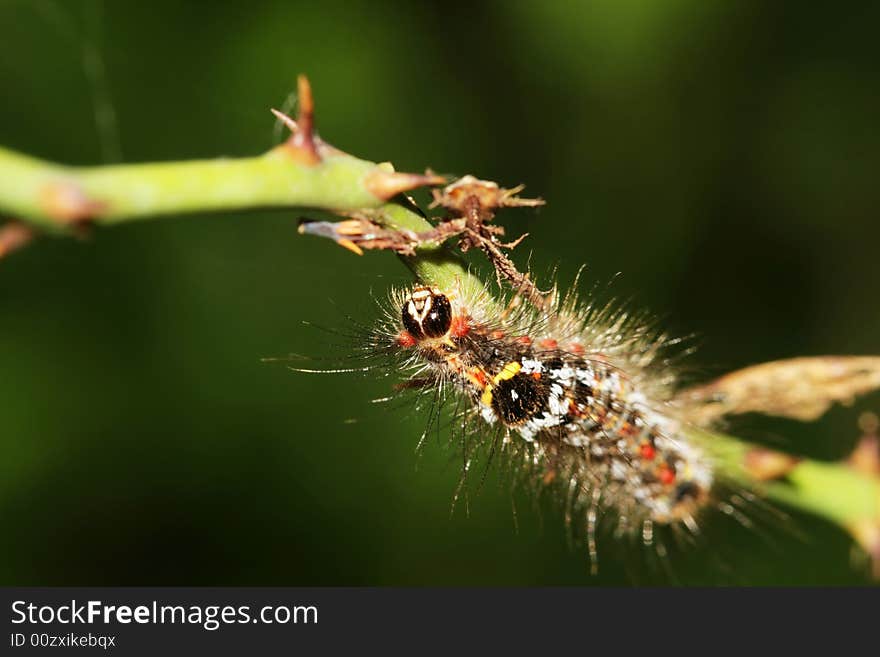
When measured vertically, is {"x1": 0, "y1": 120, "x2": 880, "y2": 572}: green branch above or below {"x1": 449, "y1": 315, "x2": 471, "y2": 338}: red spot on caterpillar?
below

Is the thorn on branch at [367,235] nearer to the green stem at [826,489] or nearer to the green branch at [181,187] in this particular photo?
the green branch at [181,187]

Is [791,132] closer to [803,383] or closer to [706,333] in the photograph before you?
[706,333]

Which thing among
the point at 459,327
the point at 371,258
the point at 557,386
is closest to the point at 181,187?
the point at 459,327

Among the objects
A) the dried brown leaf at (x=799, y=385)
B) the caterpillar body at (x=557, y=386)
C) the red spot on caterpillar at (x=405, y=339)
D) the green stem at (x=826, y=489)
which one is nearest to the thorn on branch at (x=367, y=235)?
the caterpillar body at (x=557, y=386)

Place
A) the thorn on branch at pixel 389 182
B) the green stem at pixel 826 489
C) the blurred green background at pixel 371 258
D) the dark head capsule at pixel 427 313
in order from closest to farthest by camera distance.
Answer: the thorn on branch at pixel 389 182 → the dark head capsule at pixel 427 313 → the green stem at pixel 826 489 → the blurred green background at pixel 371 258

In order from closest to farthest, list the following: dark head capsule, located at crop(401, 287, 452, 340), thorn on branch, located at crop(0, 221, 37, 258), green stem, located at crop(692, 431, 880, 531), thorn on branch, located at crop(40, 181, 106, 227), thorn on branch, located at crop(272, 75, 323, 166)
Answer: thorn on branch, located at crop(40, 181, 106, 227) → thorn on branch, located at crop(0, 221, 37, 258) → thorn on branch, located at crop(272, 75, 323, 166) → dark head capsule, located at crop(401, 287, 452, 340) → green stem, located at crop(692, 431, 880, 531)

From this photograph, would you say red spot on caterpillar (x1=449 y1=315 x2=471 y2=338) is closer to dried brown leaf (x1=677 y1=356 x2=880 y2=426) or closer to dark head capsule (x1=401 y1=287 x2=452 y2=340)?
dark head capsule (x1=401 y1=287 x2=452 y2=340)

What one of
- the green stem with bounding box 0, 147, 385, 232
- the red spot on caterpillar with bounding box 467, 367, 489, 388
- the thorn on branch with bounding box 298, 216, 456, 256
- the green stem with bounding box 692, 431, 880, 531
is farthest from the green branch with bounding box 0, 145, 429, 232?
the green stem with bounding box 692, 431, 880, 531
